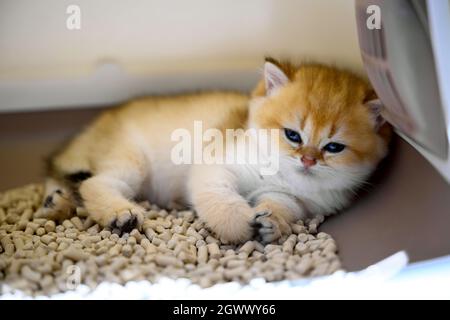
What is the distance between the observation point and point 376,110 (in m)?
1.67

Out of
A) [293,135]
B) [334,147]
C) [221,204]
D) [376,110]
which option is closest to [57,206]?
[221,204]

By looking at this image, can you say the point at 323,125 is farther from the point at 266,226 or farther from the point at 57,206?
the point at 57,206

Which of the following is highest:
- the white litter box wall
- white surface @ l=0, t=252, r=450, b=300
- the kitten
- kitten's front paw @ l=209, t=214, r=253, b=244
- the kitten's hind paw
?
the white litter box wall

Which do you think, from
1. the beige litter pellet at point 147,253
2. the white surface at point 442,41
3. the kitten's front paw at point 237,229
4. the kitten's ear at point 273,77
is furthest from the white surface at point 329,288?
the kitten's ear at point 273,77

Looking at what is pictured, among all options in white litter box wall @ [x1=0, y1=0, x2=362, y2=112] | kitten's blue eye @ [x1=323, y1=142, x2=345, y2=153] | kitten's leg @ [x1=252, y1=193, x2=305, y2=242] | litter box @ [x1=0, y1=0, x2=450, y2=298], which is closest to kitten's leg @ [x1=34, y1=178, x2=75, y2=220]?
litter box @ [x1=0, y1=0, x2=450, y2=298]

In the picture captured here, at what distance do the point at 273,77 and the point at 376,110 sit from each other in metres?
0.36

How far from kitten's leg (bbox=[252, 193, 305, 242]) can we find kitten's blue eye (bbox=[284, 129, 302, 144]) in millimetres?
200

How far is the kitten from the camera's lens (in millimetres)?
1621

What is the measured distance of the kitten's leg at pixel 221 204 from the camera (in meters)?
1.57

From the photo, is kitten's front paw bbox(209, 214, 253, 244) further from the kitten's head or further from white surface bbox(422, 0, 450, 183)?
white surface bbox(422, 0, 450, 183)

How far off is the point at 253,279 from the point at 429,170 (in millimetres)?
638

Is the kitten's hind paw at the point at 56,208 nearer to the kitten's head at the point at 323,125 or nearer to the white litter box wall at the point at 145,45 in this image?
the white litter box wall at the point at 145,45

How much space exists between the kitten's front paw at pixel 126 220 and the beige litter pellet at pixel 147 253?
26mm

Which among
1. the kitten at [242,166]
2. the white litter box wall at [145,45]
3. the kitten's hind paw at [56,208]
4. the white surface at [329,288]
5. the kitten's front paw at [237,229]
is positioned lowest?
the white surface at [329,288]
